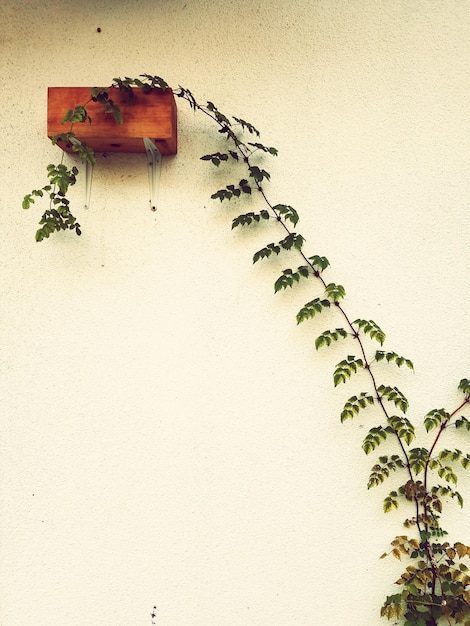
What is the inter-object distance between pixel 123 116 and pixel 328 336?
0.98m

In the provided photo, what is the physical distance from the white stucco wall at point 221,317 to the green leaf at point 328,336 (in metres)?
0.06

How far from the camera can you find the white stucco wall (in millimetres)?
1774

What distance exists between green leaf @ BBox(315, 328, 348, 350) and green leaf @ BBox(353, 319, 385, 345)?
56 millimetres

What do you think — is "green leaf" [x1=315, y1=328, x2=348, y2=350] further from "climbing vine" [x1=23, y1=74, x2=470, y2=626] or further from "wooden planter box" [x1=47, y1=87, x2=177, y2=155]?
"wooden planter box" [x1=47, y1=87, x2=177, y2=155]

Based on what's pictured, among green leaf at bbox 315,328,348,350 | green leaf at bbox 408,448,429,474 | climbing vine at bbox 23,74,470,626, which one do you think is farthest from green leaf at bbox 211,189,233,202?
green leaf at bbox 408,448,429,474

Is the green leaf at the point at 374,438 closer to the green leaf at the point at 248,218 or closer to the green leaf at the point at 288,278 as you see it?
the green leaf at the point at 288,278

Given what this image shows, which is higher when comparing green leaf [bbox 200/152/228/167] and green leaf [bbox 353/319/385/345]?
green leaf [bbox 200/152/228/167]

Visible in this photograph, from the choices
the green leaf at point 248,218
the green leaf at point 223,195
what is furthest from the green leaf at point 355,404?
the green leaf at point 223,195

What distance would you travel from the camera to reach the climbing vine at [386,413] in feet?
5.50

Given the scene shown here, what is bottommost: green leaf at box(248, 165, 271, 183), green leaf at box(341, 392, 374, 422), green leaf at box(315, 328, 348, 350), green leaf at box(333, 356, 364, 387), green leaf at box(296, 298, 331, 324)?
green leaf at box(341, 392, 374, 422)

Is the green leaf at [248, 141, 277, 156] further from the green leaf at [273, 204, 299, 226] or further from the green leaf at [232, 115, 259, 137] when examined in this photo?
the green leaf at [273, 204, 299, 226]

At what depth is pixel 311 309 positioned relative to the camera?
69.4 inches

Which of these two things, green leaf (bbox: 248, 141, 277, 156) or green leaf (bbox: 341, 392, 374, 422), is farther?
green leaf (bbox: 248, 141, 277, 156)

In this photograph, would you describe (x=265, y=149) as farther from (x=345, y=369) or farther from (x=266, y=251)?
(x=345, y=369)
